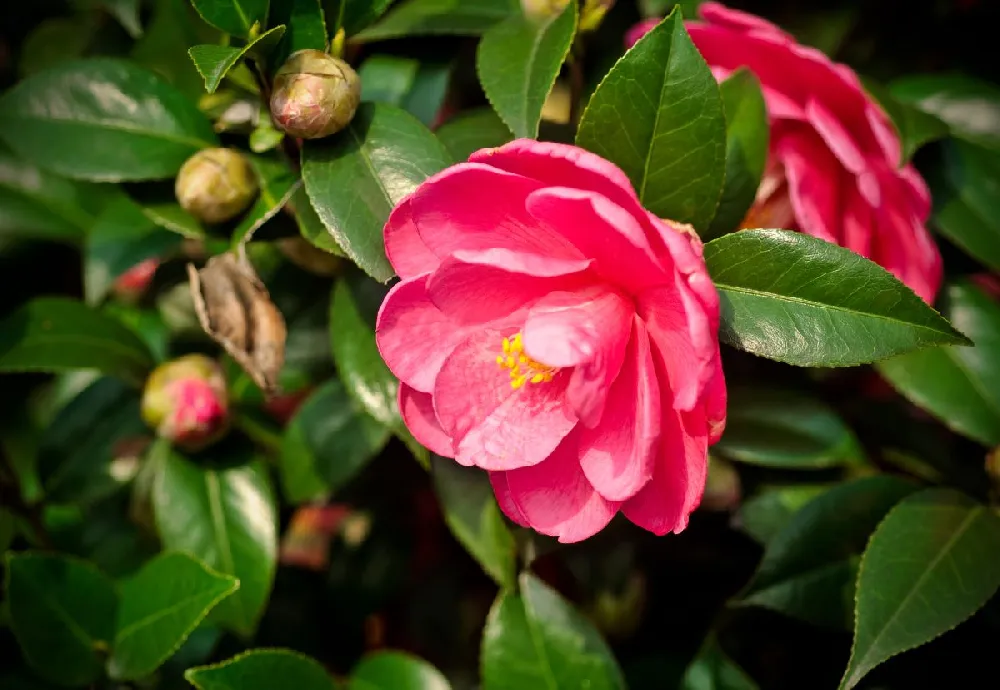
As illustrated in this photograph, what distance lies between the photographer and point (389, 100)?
2.87 ft

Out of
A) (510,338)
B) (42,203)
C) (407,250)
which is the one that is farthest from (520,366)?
(42,203)

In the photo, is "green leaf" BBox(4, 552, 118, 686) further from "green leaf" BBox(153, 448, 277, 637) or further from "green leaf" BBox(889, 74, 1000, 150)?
"green leaf" BBox(889, 74, 1000, 150)

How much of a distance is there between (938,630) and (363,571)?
2.67 feet

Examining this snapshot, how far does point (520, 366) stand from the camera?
0.68 meters

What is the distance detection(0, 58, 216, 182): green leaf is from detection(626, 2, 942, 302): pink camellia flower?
0.49 meters

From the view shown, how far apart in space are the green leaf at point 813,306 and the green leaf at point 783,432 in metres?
0.32

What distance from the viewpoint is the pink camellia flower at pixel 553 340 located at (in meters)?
0.59

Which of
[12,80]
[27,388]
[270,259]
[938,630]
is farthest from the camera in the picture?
[12,80]

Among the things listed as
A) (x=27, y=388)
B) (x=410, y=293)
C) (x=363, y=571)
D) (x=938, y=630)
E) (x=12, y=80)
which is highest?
(x=410, y=293)

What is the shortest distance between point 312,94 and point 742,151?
39 centimetres

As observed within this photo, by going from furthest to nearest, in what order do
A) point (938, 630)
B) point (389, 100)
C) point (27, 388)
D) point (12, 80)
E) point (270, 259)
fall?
1. point (12, 80)
2. point (27, 388)
3. point (270, 259)
4. point (389, 100)
5. point (938, 630)

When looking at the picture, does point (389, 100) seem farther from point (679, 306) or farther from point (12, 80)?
point (12, 80)

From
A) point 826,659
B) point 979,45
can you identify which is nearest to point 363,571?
point 826,659

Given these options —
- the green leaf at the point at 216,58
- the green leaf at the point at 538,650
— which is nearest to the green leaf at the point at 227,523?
the green leaf at the point at 538,650
